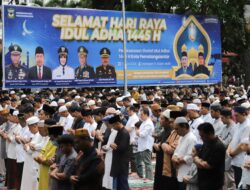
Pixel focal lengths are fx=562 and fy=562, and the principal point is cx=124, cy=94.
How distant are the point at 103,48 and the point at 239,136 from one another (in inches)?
624

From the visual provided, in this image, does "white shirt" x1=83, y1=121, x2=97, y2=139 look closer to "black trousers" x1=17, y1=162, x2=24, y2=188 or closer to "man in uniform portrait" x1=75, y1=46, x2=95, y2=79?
"black trousers" x1=17, y1=162, x2=24, y2=188

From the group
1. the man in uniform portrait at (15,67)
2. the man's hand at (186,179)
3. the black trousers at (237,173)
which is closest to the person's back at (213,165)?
the man's hand at (186,179)

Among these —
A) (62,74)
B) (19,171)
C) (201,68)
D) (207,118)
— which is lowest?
(19,171)

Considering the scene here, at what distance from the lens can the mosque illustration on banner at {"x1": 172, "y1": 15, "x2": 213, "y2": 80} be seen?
2628 centimetres

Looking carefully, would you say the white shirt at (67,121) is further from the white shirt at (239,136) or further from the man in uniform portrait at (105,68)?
the man in uniform portrait at (105,68)

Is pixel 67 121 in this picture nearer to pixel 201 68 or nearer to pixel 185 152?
pixel 185 152

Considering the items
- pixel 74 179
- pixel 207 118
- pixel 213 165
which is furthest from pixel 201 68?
pixel 74 179

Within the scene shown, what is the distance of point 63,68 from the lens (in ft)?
75.5

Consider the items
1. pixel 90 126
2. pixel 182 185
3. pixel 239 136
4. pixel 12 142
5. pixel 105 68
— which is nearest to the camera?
pixel 182 185

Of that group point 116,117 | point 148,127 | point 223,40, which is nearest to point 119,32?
point 223,40

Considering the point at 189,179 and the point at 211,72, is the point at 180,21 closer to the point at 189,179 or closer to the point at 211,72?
the point at 211,72

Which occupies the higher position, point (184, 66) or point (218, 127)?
point (184, 66)

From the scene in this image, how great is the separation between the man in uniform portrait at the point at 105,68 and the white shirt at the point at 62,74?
1.27 meters

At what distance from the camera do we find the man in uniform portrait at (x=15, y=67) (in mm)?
21328
